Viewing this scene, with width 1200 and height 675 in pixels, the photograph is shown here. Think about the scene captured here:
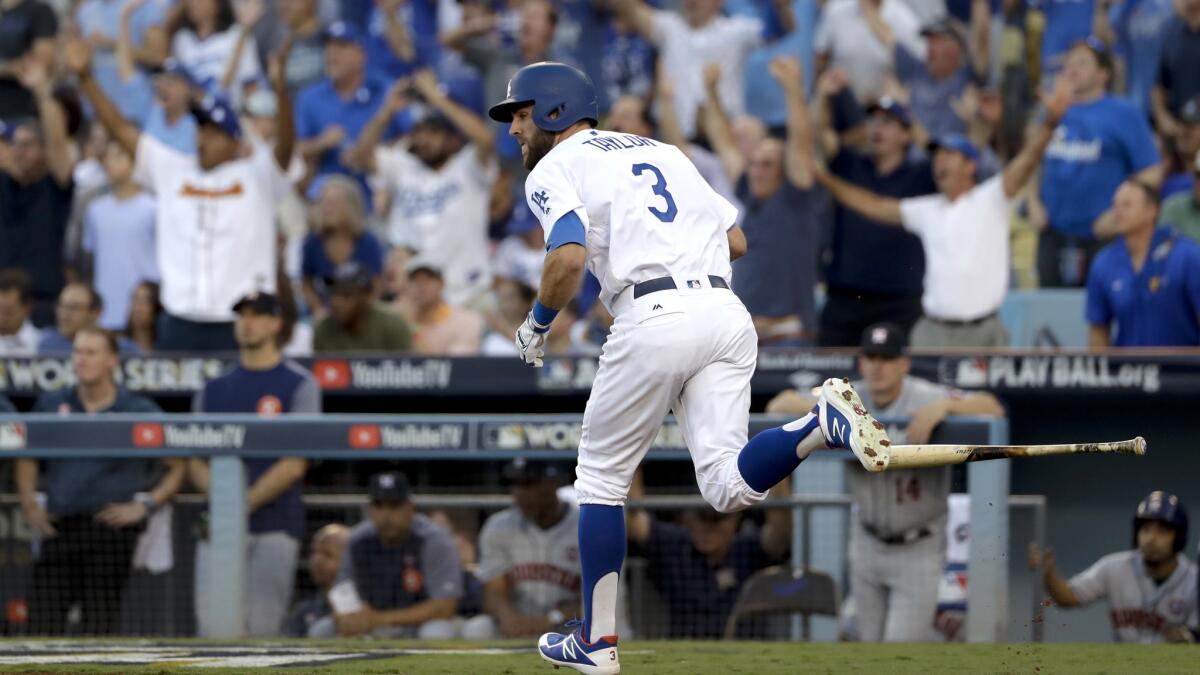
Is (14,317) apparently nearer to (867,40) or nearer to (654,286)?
(867,40)

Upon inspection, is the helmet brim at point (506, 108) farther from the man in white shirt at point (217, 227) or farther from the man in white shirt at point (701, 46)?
the man in white shirt at point (701, 46)

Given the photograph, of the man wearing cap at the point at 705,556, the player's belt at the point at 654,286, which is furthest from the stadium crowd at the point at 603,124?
the player's belt at the point at 654,286

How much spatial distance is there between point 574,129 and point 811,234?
408 centimetres

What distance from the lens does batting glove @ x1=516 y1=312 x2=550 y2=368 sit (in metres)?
5.09

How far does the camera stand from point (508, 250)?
35.1 feet

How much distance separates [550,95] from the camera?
529 centimetres

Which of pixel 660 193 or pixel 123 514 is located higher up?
pixel 660 193

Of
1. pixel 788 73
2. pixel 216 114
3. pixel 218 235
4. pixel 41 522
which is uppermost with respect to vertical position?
pixel 788 73

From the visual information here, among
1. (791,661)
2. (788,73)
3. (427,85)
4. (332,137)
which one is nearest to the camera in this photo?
(791,661)

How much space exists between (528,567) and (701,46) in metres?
4.57

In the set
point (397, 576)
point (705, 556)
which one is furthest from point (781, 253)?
point (397, 576)

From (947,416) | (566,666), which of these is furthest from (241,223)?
(566,666)

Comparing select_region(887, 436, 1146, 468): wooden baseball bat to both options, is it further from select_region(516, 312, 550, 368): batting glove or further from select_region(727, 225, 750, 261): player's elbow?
select_region(516, 312, 550, 368): batting glove

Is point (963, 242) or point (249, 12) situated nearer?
point (963, 242)
